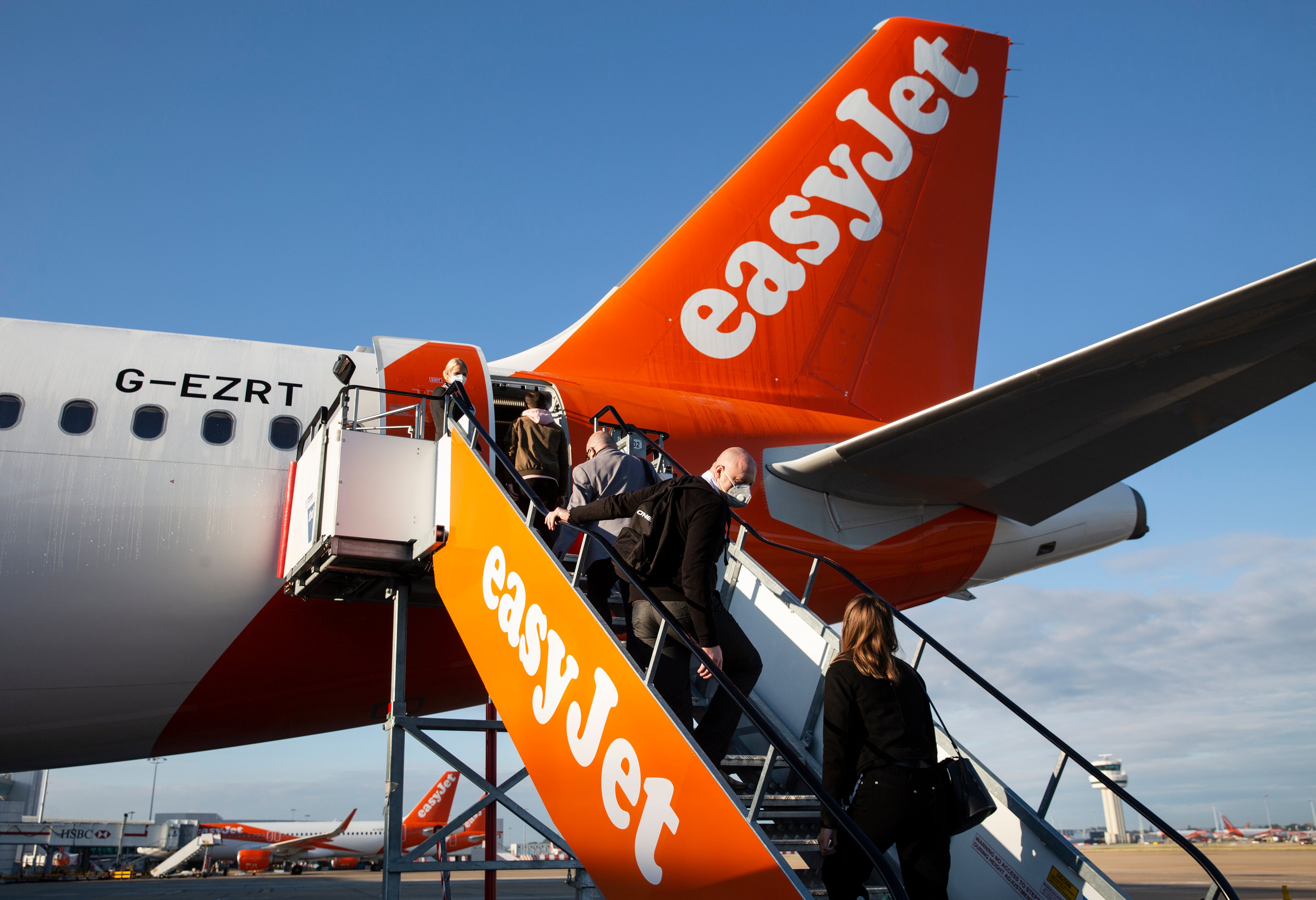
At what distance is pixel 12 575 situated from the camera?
7.00 meters

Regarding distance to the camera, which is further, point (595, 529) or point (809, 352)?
point (809, 352)

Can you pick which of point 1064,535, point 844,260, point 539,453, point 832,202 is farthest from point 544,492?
point 832,202

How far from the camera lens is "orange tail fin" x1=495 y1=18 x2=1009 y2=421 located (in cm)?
1066

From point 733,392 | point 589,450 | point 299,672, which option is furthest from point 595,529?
point 733,392

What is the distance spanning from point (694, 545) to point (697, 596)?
24 centimetres

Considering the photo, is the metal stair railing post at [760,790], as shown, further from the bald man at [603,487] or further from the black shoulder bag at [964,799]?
the bald man at [603,487]

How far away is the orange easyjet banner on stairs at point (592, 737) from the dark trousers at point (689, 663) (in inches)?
9.8

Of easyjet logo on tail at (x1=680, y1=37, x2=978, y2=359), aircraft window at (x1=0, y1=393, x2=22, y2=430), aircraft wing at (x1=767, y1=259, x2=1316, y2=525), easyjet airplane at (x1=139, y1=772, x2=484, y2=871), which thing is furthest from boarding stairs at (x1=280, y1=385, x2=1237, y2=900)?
easyjet airplane at (x1=139, y1=772, x2=484, y2=871)

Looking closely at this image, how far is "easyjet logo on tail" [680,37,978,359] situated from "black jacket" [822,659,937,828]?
289 inches

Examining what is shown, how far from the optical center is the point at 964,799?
11.6 ft

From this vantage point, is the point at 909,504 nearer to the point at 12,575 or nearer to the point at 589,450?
the point at 589,450

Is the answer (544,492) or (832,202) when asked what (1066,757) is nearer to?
(544,492)

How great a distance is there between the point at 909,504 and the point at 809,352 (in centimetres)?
248

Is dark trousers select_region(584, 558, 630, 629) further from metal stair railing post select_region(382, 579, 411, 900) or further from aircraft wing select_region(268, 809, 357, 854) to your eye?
aircraft wing select_region(268, 809, 357, 854)
